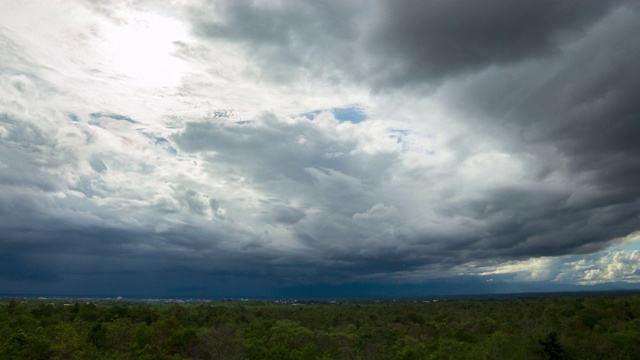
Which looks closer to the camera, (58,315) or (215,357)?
(215,357)

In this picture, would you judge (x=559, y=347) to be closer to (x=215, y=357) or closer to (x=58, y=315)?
(x=215, y=357)

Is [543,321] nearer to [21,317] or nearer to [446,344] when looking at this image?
[446,344]

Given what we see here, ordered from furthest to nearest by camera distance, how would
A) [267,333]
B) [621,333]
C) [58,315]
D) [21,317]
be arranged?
[58,315]
[21,317]
[267,333]
[621,333]

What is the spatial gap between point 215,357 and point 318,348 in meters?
13.1

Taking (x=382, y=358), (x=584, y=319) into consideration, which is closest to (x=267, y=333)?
(x=382, y=358)

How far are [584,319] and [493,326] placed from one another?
15746 mm

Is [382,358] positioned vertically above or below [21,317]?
below

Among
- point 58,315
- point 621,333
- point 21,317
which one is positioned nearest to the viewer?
point 621,333

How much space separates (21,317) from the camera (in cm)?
8069

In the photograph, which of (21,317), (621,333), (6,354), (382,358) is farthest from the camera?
(21,317)

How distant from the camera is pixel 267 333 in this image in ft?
240

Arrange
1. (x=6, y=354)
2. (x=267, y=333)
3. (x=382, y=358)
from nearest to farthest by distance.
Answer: (x=6, y=354)
(x=382, y=358)
(x=267, y=333)

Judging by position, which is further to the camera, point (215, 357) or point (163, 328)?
point (163, 328)

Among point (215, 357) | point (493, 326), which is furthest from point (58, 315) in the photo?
point (493, 326)
